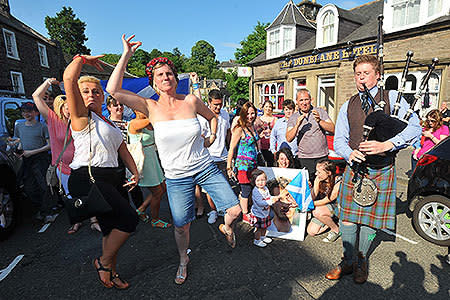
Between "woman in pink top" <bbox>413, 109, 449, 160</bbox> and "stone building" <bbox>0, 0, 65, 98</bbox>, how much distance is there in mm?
20457

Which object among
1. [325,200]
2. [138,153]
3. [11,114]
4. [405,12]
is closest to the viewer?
[325,200]

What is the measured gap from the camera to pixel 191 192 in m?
2.44

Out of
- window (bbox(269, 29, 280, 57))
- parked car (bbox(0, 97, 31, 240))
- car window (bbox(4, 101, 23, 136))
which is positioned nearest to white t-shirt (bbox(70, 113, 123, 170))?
parked car (bbox(0, 97, 31, 240))

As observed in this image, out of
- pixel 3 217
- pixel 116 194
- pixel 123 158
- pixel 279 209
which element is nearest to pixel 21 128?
pixel 3 217

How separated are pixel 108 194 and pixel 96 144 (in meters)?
0.44

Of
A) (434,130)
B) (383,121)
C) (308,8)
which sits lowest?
(434,130)

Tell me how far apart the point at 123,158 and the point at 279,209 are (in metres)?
2.08

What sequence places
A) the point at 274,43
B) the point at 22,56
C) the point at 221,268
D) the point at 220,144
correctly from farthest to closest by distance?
1. the point at 22,56
2. the point at 274,43
3. the point at 220,144
4. the point at 221,268

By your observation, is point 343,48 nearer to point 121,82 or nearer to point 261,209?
point 261,209

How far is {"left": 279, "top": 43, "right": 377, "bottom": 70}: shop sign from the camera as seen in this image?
10328 mm

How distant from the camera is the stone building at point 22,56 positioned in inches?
654

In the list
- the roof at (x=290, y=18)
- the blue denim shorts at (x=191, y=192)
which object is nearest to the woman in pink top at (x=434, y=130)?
the blue denim shorts at (x=191, y=192)

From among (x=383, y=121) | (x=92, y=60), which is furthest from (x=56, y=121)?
(x=383, y=121)

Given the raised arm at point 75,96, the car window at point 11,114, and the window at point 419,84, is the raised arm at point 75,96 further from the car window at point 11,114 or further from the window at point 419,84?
the window at point 419,84
